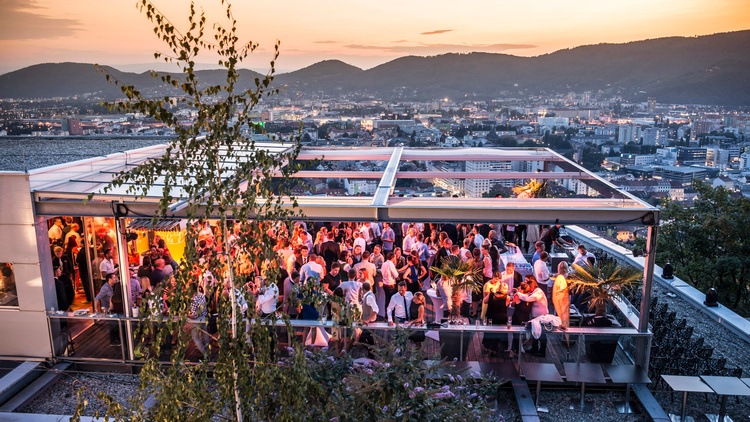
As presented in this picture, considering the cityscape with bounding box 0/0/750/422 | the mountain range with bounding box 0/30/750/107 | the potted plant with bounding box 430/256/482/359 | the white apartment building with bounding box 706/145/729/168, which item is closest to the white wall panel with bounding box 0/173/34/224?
the cityscape with bounding box 0/0/750/422

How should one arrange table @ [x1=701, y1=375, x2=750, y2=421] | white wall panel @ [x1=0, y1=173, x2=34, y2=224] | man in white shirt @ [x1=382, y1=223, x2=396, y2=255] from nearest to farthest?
table @ [x1=701, y1=375, x2=750, y2=421] → white wall panel @ [x1=0, y1=173, x2=34, y2=224] → man in white shirt @ [x1=382, y1=223, x2=396, y2=255]

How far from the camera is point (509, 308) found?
399 inches

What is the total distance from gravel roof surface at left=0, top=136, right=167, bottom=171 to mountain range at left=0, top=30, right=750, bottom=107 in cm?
3353

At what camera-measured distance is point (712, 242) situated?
20.2 metres

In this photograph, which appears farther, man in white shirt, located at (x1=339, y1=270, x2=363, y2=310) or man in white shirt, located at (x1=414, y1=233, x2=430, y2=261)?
man in white shirt, located at (x1=414, y1=233, x2=430, y2=261)

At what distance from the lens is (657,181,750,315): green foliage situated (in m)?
19.1

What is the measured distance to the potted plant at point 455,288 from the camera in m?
9.26

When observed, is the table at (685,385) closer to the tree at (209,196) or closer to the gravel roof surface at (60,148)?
the tree at (209,196)

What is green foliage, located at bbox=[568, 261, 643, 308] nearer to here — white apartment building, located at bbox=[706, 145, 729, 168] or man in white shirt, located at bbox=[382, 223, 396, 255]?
man in white shirt, located at bbox=[382, 223, 396, 255]

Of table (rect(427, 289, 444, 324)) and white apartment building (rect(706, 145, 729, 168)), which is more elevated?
table (rect(427, 289, 444, 324))

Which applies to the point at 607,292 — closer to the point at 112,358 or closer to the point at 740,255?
the point at 112,358

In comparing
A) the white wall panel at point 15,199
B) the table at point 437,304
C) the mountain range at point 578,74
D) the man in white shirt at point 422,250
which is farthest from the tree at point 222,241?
the mountain range at point 578,74

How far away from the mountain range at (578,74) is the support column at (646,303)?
46.3 metres

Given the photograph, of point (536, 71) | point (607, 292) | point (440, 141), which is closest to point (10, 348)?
point (607, 292)
